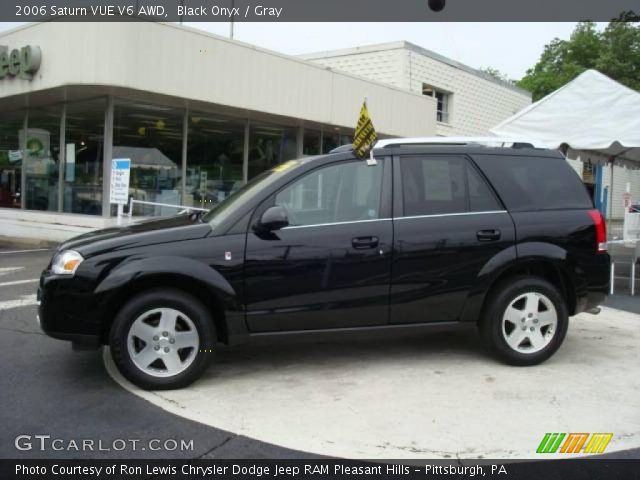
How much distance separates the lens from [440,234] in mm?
4758

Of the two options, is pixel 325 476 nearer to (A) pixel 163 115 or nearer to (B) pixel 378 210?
(B) pixel 378 210

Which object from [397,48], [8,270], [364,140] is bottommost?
[8,270]

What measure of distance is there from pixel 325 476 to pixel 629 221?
9.90 meters

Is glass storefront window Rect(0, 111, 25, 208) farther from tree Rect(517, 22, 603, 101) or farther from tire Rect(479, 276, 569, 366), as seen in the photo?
tree Rect(517, 22, 603, 101)

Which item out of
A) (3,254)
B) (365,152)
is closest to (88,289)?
(365,152)

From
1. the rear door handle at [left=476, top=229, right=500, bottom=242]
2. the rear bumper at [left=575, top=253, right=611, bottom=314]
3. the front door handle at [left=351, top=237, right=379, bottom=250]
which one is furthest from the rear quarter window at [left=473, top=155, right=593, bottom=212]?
the front door handle at [left=351, top=237, right=379, bottom=250]

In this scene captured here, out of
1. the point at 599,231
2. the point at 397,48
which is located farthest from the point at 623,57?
the point at 599,231

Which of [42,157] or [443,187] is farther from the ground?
[42,157]

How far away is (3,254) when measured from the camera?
12.4 meters

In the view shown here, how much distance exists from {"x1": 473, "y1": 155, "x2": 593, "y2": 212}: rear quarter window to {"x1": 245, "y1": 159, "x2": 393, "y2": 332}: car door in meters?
1.01

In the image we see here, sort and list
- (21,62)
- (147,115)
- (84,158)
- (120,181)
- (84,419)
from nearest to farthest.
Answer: (84,419) < (120,181) < (21,62) < (147,115) < (84,158)

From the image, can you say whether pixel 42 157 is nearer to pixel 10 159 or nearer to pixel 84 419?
pixel 10 159

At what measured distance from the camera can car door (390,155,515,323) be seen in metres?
4.70

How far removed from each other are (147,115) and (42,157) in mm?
3699
